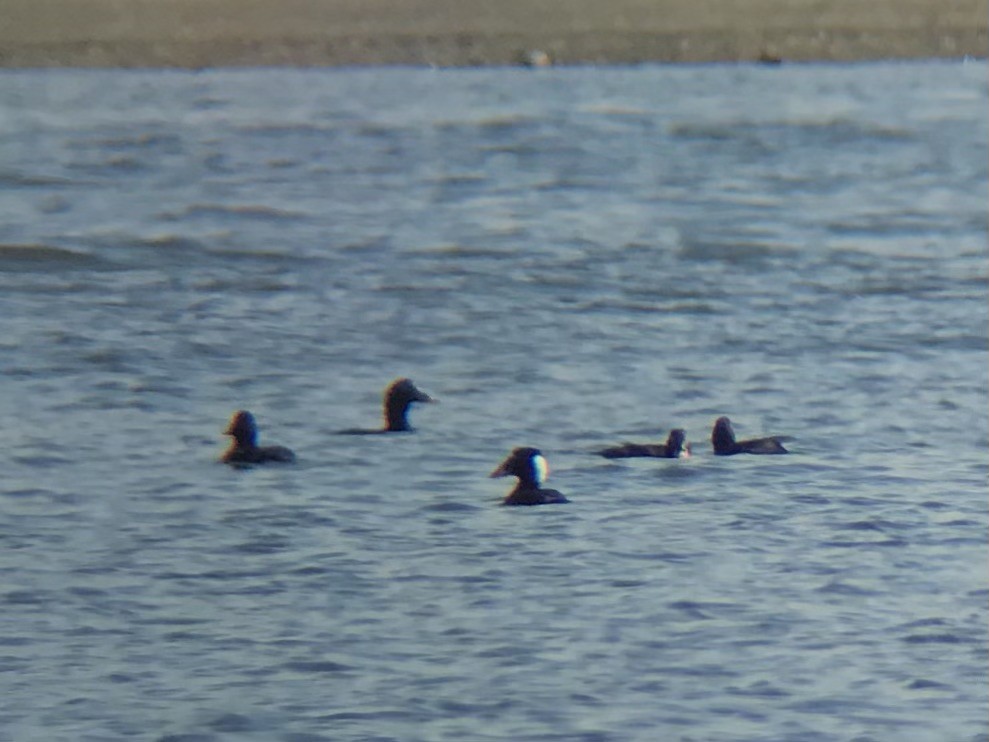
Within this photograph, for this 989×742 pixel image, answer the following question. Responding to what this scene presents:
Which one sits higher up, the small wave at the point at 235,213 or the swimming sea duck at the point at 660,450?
the small wave at the point at 235,213

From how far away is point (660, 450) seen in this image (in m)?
8.69

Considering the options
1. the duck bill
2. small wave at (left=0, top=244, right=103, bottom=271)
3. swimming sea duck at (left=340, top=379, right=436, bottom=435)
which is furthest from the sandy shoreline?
the duck bill

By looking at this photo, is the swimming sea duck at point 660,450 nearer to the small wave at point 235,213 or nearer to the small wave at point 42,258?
the small wave at point 42,258

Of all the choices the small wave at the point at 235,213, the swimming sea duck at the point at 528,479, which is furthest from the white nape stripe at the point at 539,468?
the small wave at the point at 235,213

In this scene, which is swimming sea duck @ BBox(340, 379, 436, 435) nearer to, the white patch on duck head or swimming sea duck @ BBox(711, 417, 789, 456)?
the white patch on duck head

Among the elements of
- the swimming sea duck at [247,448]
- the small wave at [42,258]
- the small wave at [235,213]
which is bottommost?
the swimming sea duck at [247,448]

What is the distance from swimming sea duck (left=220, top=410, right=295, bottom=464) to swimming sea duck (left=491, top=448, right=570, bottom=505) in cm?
93

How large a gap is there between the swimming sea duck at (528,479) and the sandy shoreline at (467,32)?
15.9 meters

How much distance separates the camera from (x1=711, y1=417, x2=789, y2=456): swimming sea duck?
28.6 ft

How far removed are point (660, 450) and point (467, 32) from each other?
16.1 m

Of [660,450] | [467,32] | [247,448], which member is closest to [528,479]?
[660,450]

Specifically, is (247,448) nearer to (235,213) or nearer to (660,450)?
(660,450)

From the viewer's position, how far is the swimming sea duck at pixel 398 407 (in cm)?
920

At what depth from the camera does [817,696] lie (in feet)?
19.2
